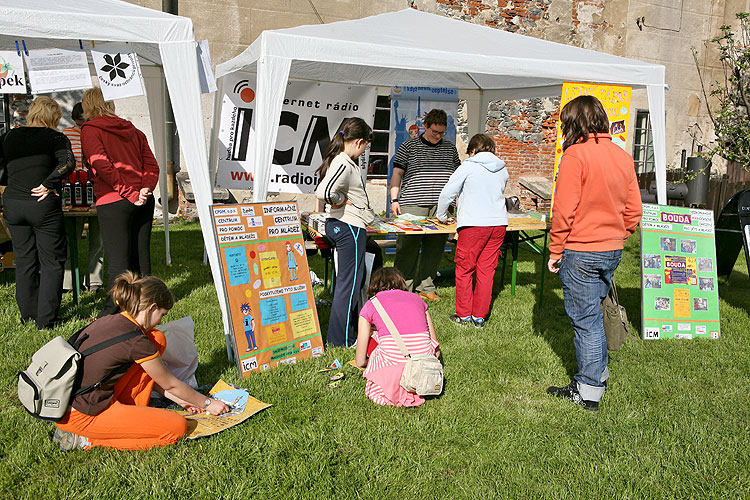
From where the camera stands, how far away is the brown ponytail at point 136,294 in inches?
113

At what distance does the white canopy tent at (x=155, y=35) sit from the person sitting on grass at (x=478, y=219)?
1999mm

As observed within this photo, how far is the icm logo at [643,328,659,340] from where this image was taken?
485cm

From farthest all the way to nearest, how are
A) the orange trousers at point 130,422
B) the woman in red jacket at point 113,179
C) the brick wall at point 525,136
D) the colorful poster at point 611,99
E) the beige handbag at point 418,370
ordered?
the brick wall at point 525,136
the colorful poster at point 611,99
the woman in red jacket at point 113,179
the beige handbag at point 418,370
the orange trousers at point 130,422

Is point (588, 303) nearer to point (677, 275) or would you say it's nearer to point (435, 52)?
point (677, 275)

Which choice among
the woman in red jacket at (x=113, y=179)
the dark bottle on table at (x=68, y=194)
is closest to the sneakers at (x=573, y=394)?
the woman in red jacket at (x=113, y=179)

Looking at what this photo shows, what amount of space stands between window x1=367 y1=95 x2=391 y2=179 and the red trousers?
6.12 meters

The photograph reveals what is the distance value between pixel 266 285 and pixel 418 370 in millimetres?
1199

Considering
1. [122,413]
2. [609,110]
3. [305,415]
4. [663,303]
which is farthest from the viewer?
[609,110]

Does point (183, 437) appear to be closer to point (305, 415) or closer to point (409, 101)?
point (305, 415)

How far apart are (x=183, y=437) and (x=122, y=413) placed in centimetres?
32

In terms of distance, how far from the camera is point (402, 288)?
3.70 metres

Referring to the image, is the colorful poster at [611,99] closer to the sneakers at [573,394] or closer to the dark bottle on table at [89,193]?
the sneakers at [573,394]

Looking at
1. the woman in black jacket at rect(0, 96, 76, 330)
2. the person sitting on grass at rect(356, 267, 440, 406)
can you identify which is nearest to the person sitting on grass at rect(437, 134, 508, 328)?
the person sitting on grass at rect(356, 267, 440, 406)

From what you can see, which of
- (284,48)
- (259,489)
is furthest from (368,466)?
(284,48)
